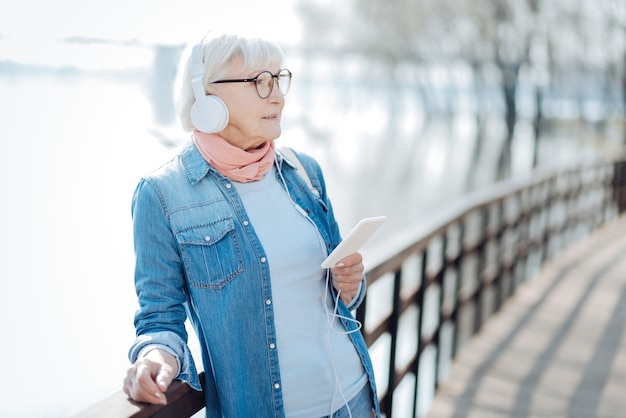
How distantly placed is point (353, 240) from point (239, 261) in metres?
0.22

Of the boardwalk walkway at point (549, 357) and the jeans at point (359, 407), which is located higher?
the jeans at point (359, 407)

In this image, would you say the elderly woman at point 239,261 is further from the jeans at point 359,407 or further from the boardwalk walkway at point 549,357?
the boardwalk walkway at point 549,357

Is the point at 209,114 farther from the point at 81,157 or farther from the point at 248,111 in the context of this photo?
the point at 81,157

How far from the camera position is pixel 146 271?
127cm

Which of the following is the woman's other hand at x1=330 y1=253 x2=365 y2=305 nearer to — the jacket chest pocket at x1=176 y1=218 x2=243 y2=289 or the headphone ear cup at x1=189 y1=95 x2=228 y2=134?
the jacket chest pocket at x1=176 y1=218 x2=243 y2=289

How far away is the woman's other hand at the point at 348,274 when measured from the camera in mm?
1464

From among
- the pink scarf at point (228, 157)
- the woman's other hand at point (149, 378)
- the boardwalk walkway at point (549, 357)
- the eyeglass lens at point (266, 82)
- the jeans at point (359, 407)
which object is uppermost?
the eyeglass lens at point (266, 82)

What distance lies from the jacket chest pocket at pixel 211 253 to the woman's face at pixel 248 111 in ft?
0.59

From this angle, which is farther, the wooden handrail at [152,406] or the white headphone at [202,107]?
the white headphone at [202,107]

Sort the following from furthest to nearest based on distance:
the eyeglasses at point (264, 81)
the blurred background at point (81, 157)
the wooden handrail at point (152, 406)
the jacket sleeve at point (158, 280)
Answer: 1. the blurred background at point (81, 157)
2. the eyeglasses at point (264, 81)
3. the jacket sleeve at point (158, 280)
4. the wooden handrail at point (152, 406)

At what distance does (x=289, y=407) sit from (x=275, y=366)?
0.29 feet

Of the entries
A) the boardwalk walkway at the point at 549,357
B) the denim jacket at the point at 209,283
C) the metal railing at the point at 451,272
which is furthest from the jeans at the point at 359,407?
the boardwalk walkway at the point at 549,357

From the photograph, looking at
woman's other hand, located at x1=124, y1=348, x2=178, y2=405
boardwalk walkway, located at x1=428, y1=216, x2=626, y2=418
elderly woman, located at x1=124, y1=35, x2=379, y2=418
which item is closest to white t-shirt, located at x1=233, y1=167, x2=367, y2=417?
elderly woman, located at x1=124, y1=35, x2=379, y2=418

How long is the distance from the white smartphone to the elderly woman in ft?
0.20
